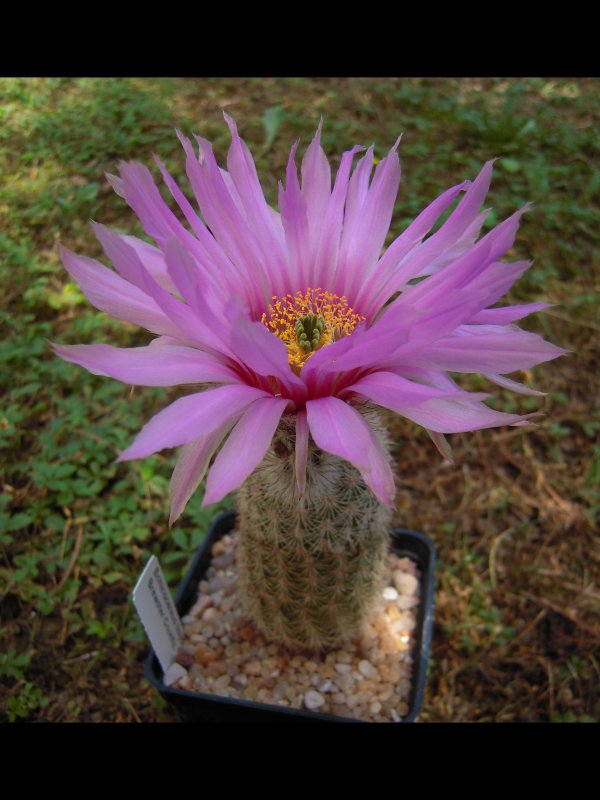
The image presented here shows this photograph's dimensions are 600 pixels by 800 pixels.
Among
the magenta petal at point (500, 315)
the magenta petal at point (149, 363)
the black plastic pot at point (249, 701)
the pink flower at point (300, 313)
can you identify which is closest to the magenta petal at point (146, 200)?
the pink flower at point (300, 313)

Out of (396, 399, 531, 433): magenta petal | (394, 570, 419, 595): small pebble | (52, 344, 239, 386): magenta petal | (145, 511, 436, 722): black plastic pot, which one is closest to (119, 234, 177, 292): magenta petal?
(52, 344, 239, 386): magenta petal

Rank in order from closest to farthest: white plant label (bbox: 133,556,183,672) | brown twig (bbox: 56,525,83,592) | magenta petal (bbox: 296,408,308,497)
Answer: magenta petal (bbox: 296,408,308,497), white plant label (bbox: 133,556,183,672), brown twig (bbox: 56,525,83,592)

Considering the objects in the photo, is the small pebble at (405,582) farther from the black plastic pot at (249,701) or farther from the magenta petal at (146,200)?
the magenta petal at (146,200)

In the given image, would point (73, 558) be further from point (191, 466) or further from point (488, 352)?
point (488, 352)

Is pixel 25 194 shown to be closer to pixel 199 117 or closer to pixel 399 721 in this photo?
pixel 199 117

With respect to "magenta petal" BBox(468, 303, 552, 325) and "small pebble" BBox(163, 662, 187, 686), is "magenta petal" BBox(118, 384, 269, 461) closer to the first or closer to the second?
"magenta petal" BBox(468, 303, 552, 325)

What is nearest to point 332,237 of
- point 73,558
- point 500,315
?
point 500,315
